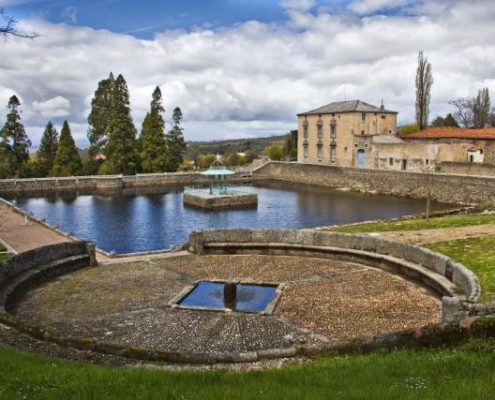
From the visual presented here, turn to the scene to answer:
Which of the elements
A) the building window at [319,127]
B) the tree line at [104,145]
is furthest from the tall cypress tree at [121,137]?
the building window at [319,127]

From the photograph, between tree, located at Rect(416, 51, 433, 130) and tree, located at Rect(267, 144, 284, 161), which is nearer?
tree, located at Rect(416, 51, 433, 130)

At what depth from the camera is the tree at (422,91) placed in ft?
190

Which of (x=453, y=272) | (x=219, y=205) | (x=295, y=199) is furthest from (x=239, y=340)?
(x=295, y=199)

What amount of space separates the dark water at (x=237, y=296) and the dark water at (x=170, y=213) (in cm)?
1235

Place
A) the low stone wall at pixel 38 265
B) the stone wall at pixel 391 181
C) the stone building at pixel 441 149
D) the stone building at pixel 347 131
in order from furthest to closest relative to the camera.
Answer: the stone building at pixel 347 131, the stone building at pixel 441 149, the stone wall at pixel 391 181, the low stone wall at pixel 38 265

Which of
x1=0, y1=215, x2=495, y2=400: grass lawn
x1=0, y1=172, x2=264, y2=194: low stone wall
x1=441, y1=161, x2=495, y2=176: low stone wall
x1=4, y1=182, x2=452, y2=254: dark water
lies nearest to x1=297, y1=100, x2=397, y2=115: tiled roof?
x1=4, y1=182, x2=452, y2=254: dark water

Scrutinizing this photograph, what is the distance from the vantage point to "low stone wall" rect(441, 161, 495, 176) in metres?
40.6

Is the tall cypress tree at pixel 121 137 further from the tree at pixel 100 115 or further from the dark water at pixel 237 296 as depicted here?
the dark water at pixel 237 296

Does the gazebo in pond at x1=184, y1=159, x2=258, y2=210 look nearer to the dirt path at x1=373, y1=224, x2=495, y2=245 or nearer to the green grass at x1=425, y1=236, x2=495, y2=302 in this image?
the dirt path at x1=373, y1=224, x2=495, y2=245

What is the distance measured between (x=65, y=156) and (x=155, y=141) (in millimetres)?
11089

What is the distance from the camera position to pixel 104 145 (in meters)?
65.8

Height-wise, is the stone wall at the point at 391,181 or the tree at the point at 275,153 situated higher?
the tree at the point at 275,153

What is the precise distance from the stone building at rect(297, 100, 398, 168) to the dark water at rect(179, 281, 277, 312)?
1712 inches

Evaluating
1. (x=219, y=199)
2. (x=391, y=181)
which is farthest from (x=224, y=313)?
(x=391, y=181)
